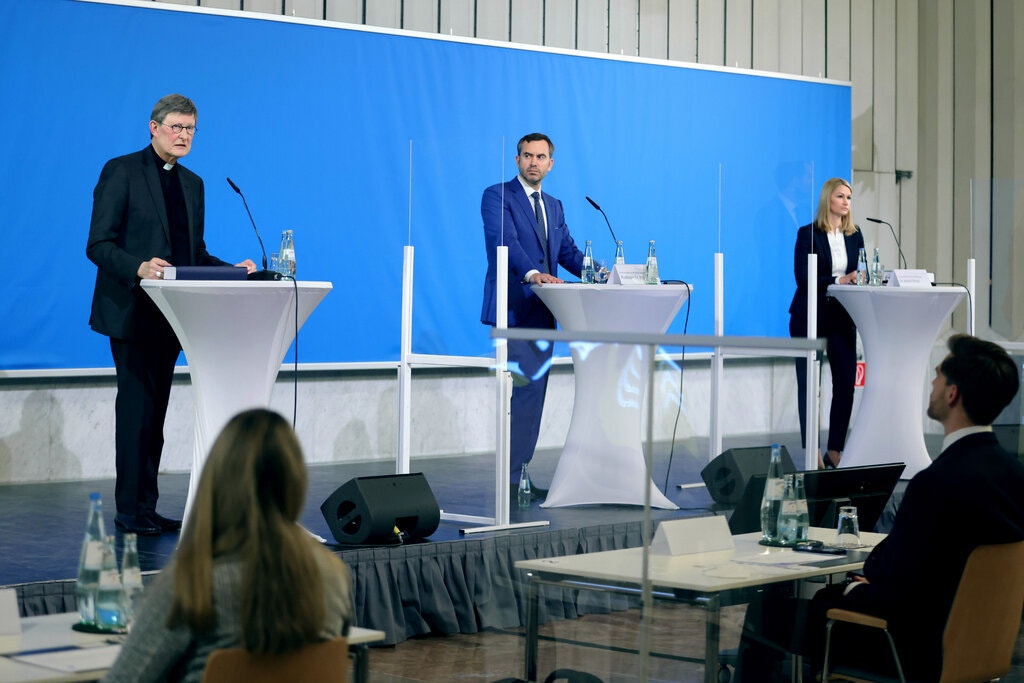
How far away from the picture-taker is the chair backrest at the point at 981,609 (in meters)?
3.12

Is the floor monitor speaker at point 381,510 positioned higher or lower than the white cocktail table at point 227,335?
lower

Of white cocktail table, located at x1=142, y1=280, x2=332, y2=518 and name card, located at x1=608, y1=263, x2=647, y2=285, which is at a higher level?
name card, located at x1=608, y1=263, x2=647, y2=285

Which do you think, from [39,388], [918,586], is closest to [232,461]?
[918,586]

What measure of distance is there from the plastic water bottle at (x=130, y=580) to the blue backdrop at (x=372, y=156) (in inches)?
129

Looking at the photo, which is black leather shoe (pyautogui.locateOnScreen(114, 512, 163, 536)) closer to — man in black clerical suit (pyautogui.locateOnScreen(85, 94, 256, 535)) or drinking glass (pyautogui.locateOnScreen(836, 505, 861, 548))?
man in black clerical suit (pyautogui.locateOnScreen(85, 94, 256, 535))

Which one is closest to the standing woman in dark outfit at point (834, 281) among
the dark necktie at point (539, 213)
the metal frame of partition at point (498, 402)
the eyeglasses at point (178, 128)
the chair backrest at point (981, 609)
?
the dark necktie at point (539, 213)

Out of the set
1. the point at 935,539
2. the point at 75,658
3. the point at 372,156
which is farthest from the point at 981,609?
the point at 372,156

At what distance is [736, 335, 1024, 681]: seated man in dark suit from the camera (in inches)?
125

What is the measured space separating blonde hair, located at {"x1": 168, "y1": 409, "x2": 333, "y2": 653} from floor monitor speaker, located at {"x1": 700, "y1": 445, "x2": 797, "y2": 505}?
205 cm

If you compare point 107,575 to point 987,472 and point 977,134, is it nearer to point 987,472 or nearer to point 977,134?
point 987,472

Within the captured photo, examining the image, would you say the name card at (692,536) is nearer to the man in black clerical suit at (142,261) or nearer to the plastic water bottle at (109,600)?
the plastic water bottle at (109,600)

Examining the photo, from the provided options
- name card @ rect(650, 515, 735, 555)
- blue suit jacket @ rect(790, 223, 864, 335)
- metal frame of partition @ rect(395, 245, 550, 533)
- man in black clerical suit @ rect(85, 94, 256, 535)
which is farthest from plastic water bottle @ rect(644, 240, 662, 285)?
name card @ rect(650, 515, 735, 555)

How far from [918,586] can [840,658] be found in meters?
0.31

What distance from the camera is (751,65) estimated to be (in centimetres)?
955
